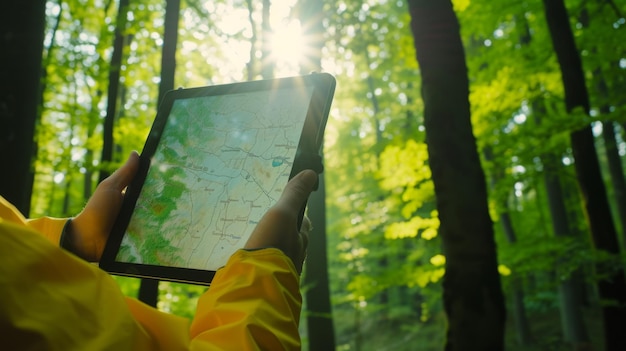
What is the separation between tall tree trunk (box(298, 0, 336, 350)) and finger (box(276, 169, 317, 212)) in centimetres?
592

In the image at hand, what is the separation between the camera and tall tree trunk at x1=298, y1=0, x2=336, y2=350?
712cm

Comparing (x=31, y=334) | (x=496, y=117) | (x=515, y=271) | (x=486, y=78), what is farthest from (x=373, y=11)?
(x=31, y=334)

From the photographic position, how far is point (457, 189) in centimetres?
324

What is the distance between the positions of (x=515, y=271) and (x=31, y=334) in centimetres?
804

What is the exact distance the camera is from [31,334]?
0.77 m

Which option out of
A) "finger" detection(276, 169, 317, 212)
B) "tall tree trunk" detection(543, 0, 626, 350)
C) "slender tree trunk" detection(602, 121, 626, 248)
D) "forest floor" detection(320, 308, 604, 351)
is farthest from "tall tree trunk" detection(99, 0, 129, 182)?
"slender tree trunk" detection(602, 121, 626, 248)

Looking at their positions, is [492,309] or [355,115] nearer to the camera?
[492,309]

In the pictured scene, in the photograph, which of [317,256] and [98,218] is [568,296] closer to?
[317,256]

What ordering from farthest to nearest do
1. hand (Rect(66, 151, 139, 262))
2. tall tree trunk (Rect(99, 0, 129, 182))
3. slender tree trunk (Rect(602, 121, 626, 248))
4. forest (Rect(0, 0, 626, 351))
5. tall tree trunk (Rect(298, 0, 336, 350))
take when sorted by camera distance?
slender tree trunk (Rect(602, 121, 626, 248)) < tall tree trunk (Rect(99, 0, 129, 182)) < tall tree trunk (Rect(298, 0, 336, 350)) < forest (Rect(0, 0, 626, 351)) < hand (Rect(66, 151, 139, 262))

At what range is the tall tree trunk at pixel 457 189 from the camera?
3102 mm

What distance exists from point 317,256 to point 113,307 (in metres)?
6.54

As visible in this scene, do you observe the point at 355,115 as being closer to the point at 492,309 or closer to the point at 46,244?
the point at 492,309

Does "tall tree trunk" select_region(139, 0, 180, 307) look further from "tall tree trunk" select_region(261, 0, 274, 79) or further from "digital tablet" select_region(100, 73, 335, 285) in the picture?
"digital tablet" select_region(100, 73, 335, 285)

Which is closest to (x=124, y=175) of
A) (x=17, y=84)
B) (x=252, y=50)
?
Result: (x=17, y=84)
